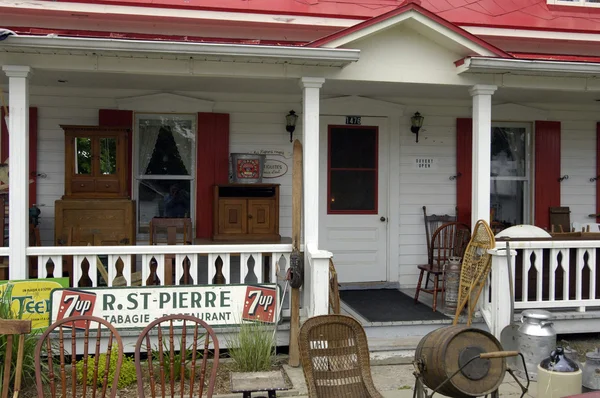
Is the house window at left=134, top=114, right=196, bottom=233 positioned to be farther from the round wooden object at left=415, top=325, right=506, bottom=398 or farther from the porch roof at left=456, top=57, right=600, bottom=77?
the round wooden object at left=415, top=325, right=506, bottom=398

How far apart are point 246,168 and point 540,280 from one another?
Result: 3.27m

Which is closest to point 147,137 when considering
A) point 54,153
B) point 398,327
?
point 54,153

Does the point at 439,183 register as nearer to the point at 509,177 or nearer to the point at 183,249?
the point at 509,177

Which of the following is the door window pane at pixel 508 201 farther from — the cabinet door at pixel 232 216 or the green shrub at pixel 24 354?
the green shrub at pixel 24 354

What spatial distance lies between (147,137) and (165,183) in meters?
0.57

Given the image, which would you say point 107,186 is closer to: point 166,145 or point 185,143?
point 166,145

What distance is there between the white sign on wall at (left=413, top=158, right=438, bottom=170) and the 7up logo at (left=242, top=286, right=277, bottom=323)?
114 inches

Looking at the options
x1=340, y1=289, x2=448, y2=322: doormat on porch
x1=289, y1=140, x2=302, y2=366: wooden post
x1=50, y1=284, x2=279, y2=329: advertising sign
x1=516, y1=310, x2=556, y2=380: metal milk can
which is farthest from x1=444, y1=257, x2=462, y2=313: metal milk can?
x1=50, y1=284, x2=279, y2=329: advertising sign

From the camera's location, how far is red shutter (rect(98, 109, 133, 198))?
6602 millimetres

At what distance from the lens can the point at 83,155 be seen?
6289mm

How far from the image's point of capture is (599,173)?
7594 millimetres

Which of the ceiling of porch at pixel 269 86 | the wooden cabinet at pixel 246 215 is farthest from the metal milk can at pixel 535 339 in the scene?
the wooden cabinet at pixel 246 215

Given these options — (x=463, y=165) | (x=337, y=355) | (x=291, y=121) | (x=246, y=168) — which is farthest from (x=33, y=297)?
(x=463, y=165)

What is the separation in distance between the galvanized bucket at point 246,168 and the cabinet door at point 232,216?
29 centimetres
